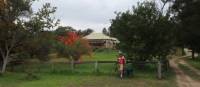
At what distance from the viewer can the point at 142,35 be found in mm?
36500

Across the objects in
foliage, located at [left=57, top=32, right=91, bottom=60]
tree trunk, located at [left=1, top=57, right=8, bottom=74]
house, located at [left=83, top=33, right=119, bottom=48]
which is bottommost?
tree trunk, located at [left=1, top=57, right=8, bottom=74]

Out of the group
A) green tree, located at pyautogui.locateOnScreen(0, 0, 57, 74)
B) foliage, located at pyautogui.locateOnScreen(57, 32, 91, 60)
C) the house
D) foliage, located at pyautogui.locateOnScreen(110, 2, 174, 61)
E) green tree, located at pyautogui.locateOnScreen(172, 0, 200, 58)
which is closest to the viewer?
green tree, located at pyautogui.locateOnScreen(0, 0, 57, 74)

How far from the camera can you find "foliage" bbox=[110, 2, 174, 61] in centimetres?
3612

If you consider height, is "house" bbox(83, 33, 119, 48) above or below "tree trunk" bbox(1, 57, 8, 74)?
above

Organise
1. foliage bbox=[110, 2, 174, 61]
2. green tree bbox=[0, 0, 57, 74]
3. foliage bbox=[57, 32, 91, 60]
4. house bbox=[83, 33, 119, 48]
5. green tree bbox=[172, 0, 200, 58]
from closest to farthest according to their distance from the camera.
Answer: green tree bbox=[0, 0, 57, 74] < foliage bbox=[110, 2, 174, 61] < green tree bbox=[172, 0, 200, 58] < foliage bbox=[57, 32, 91, 60] < house bbox=[83, 33, 119, 48]

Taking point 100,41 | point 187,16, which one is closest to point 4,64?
point 187,16

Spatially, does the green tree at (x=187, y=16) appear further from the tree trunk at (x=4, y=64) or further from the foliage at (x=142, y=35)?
the tree trunk at (x=4, y=64)

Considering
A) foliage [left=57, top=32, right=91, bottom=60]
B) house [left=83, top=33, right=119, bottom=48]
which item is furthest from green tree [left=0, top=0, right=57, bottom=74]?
house [left=83, top=33, right=119, bottom=48]

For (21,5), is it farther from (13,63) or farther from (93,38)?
(93,38)

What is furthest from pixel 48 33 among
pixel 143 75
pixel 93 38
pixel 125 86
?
pixel 93 38

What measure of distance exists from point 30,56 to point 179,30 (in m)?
19.4

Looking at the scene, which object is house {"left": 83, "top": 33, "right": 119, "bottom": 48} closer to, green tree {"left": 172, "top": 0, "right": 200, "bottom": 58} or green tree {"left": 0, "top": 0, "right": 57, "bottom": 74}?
green tree {"left": 172, "top": 0, "right": 200, "bottom": 58}

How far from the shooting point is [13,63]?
34781mm

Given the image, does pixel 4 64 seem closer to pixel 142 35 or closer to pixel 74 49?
pixel 142 35
